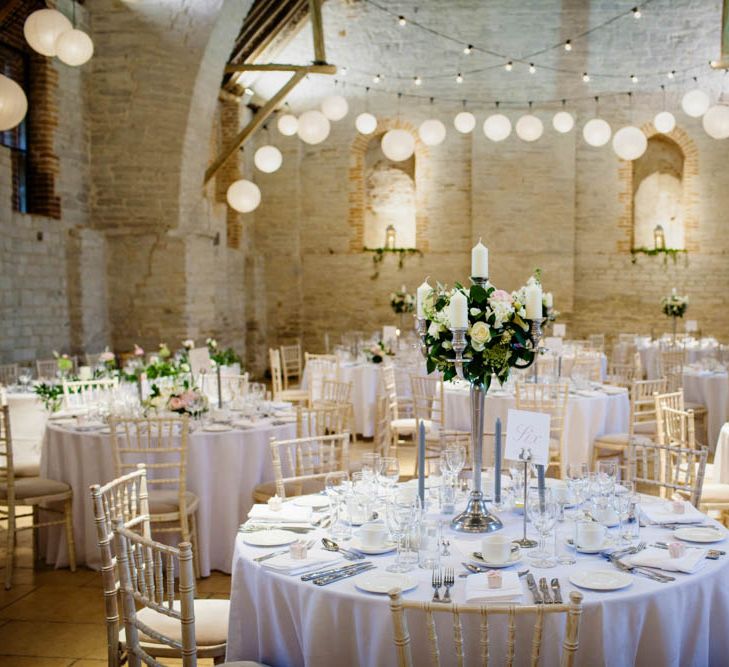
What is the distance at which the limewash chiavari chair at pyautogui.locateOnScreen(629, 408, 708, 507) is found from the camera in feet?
12.3

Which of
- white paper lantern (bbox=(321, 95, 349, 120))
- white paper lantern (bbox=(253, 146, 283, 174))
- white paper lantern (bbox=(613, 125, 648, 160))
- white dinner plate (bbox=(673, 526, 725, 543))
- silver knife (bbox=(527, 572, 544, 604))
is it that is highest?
white paper lantern (bbox=(321, 95, 349, 120))

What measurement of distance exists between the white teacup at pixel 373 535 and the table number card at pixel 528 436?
52 centimetres

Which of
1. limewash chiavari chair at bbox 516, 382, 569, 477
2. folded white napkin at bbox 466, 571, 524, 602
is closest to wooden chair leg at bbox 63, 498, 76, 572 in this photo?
limewash chiavari chair at bbox 516, 382, 569, 477

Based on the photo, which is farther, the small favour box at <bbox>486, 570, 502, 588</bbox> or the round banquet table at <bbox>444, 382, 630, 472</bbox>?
the round banquet table at <bbox>444, 382, 630, 472</bbox>

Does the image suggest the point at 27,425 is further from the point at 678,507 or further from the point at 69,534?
the point at 678,507

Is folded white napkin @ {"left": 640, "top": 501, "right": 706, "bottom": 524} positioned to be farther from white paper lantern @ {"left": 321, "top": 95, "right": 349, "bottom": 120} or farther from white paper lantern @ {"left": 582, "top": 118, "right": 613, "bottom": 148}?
white paper lantern @ {"left": 582, "top": 118, "right": 613, "bottom": 148}

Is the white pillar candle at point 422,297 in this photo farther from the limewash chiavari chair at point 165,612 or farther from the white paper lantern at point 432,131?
the white paper lantern at point 432,131

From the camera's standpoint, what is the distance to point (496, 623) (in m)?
2.38

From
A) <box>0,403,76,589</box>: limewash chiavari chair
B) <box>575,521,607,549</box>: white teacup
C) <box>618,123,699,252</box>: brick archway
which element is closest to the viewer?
<box>575,521,607,549</box>: white teacup

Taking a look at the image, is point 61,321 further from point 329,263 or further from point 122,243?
point 329,263

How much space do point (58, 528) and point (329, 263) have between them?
973cm

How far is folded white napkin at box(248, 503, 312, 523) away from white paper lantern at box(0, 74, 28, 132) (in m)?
3.33

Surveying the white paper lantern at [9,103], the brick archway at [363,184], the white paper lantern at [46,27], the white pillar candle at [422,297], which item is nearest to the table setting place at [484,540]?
the white pillar candle at [422,297]

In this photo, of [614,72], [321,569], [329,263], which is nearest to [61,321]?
[329,263]
